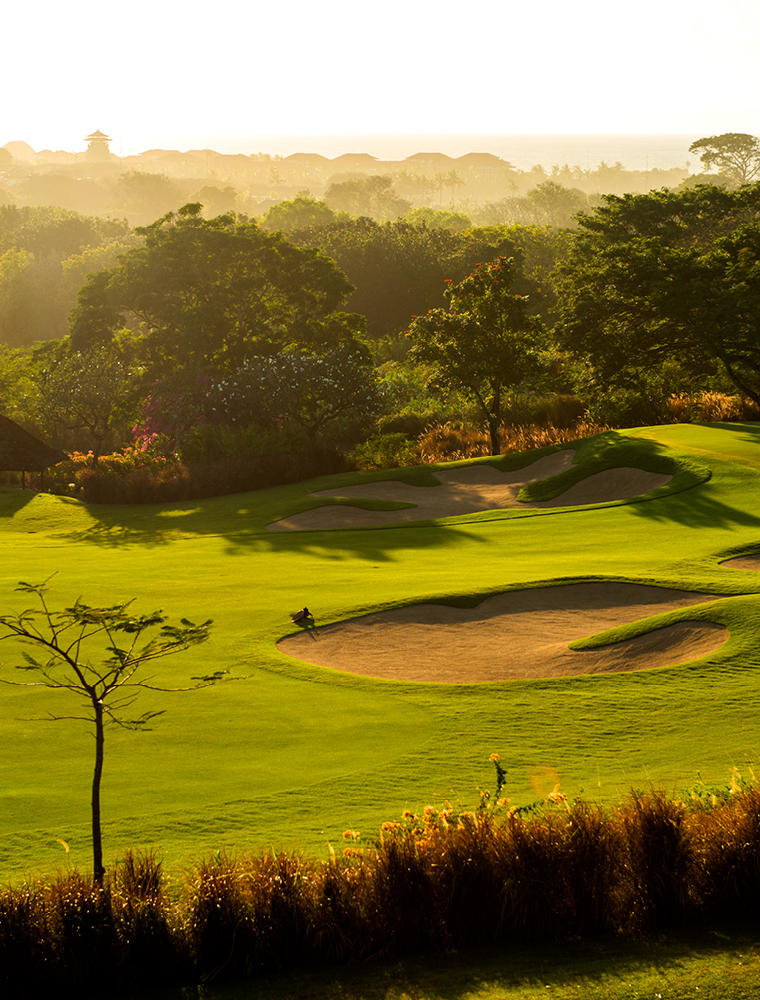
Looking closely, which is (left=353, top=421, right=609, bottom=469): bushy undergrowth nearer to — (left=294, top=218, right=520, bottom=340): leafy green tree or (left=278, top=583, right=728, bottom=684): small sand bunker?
(left=278, top=583, right=728, bottom=684): small sand bunker

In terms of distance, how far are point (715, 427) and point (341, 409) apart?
14210 millimetres

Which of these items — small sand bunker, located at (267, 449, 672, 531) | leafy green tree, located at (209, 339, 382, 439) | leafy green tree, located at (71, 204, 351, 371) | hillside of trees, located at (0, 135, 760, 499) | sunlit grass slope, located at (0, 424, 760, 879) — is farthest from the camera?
leafy green tree, located at (71, 204, 351, 371)

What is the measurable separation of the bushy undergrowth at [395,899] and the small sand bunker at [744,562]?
12351 mm

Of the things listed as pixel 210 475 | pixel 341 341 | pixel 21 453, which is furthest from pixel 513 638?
pixel 341 341

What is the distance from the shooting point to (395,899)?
5898 millimetres

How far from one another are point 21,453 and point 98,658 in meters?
24.8

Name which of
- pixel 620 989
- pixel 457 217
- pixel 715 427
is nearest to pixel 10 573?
pixel 620 989

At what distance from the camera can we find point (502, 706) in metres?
11.6

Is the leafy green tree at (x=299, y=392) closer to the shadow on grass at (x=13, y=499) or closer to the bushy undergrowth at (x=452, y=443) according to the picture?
the bushy undergrowth at (x=452, y=443)

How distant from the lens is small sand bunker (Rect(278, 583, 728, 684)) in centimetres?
1334

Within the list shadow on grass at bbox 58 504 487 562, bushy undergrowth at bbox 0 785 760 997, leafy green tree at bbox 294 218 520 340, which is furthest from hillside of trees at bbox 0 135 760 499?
bushy undergrowth at bbox 0 785 760 997

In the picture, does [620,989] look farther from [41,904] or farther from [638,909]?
[41,904]

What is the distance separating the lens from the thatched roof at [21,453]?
35.8 metres

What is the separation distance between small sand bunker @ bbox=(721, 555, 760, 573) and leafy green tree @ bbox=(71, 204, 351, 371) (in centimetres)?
2950
